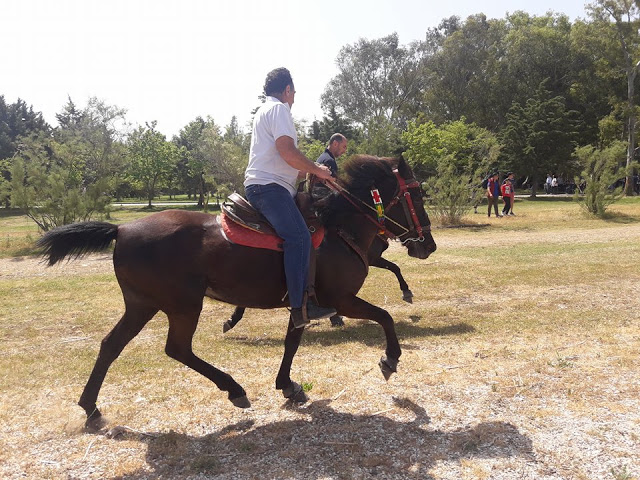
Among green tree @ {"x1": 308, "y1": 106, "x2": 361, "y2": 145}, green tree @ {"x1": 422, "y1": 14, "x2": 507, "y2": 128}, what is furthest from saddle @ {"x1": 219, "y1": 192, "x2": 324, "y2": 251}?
green tree @ {"x1": 422, "y1": 14, "x2": 507, "y2": 128}

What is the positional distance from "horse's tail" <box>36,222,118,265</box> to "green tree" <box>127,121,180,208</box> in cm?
4093

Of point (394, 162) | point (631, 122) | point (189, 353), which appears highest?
point (631, 122)

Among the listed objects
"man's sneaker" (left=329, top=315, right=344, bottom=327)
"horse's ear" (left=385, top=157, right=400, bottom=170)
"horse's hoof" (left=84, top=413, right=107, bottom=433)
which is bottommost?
"man's sneaker" (left=329, top=315, right=344, bottom=327)

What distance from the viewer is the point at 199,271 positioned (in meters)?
4.30

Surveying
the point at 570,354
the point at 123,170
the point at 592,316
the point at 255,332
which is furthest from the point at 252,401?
the point at 123,170

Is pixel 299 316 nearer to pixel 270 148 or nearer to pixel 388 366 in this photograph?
pixel 388 366

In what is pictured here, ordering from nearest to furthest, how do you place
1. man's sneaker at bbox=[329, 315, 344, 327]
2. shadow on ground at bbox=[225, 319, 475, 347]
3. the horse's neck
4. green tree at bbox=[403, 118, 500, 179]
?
the horse's neck < shadow on ground at bbox=[225, 319, 475, 347] < man's sneaker at bbox=[329, 315, 344, 327] < green tree at bbox=[403, 118, 500, 179]

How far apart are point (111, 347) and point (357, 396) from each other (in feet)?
7.62

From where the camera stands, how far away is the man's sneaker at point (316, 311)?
443 cm

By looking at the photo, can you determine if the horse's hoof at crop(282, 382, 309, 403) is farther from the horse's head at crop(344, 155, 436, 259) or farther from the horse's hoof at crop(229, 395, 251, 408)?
the horse's head at crop(344, 155, 436, 259)

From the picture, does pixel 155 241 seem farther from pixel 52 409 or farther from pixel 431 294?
pixel 431 294

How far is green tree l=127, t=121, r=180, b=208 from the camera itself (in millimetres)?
44438

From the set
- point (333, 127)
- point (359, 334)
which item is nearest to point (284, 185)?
point (359, 334)

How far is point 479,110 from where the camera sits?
174ft
